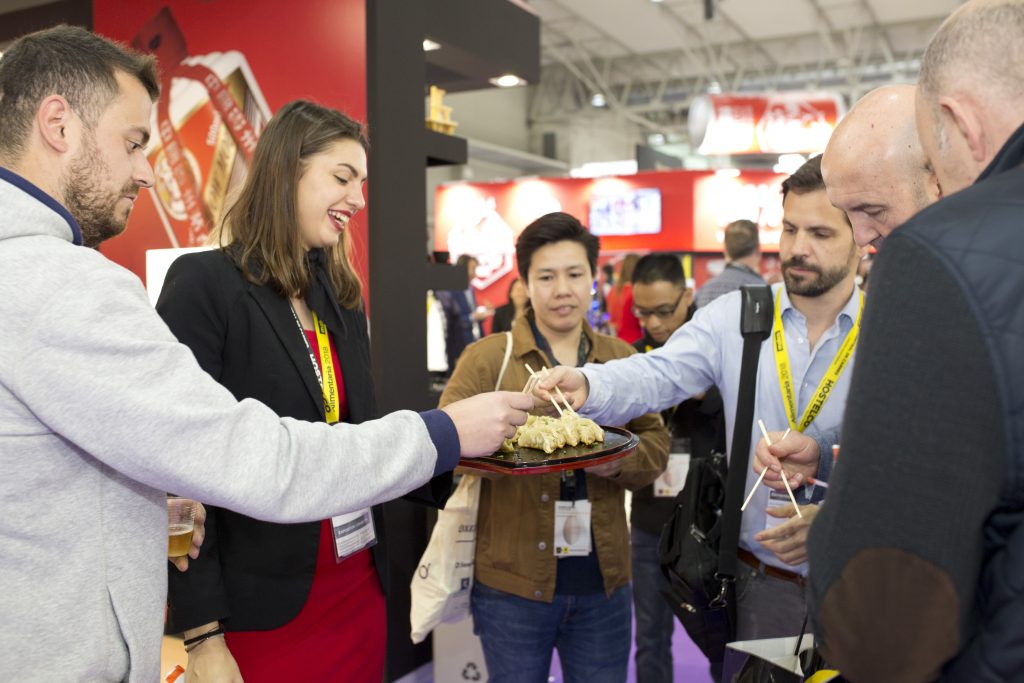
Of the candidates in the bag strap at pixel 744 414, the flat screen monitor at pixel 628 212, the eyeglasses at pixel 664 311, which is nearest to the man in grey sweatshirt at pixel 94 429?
the bag strap at pixel 744 414

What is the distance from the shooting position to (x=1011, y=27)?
0.97m

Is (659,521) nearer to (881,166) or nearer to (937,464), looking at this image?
(881,166)

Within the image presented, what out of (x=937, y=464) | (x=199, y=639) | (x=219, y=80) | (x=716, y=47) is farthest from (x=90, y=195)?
(x=716, y=47)

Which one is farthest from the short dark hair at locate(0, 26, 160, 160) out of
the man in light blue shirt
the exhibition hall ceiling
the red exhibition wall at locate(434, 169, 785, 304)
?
the red exhibition wall at locate(434, 169, 785, 304)

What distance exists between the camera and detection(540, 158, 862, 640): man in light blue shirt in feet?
7.24

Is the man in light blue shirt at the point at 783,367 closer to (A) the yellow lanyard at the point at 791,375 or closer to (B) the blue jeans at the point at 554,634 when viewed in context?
(A) the yellow lanyard at the point at 791,375

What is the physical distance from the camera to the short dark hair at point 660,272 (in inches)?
151

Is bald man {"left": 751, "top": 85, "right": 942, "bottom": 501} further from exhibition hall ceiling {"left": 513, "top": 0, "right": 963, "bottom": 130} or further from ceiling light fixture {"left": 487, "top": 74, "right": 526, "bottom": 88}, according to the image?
exhibition hall ceiling {"left": 513, "top": 0, "right": 963, "bottom": 130}

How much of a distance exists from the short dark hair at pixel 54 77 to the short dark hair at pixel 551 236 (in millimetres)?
1555

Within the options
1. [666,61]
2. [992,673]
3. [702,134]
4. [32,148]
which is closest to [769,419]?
[992,673]

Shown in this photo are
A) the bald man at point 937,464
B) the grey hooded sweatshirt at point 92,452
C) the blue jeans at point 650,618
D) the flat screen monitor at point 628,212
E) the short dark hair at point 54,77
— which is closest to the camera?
the bald man at point 937,464

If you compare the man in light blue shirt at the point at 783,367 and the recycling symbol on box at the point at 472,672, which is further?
the recycling symbol on box at the point at 472,672

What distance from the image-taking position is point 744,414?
7.57ft

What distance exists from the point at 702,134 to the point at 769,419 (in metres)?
11.0
